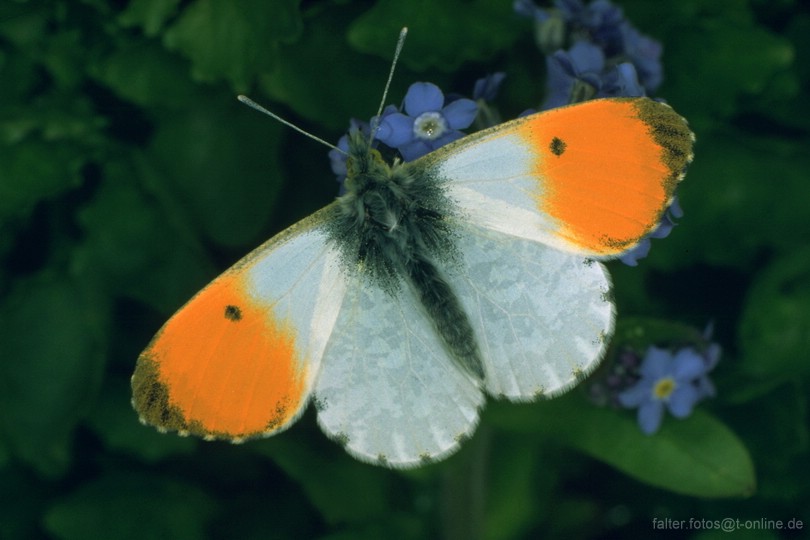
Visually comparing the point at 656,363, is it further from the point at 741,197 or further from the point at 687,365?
the point at 741,197

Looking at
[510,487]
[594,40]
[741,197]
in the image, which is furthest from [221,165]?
[741,197]

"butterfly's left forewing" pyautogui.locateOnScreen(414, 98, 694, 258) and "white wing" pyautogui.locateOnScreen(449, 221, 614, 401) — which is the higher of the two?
"butterfly's left forewing" pyautogui.locateOnScreen(414, 98, 694, 258)

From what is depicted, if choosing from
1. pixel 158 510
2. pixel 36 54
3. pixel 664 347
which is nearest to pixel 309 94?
pixel 36 54

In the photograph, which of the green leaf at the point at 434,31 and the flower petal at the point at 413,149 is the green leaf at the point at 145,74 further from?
the flower petal at the point at 413,149

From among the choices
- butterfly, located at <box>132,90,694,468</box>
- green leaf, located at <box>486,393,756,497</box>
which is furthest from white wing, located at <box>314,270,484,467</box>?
green leaf, located at <box>486,393,756,497</box>

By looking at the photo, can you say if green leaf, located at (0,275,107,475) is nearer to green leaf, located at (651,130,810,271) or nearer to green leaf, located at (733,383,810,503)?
green leaf, located at (651,130,810,271)

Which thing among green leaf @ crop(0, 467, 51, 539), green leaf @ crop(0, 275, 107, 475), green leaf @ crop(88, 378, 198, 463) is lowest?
green leaf @ crop(0, 467, 51, 539)

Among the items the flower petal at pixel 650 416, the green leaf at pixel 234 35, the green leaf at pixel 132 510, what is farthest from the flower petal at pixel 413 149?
the green leaf at pixel 132 510

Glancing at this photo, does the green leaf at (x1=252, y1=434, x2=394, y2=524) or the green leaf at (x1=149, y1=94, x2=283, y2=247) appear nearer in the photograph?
the green leaf at (x1=149, y1=94, x2=283, y2=247)
